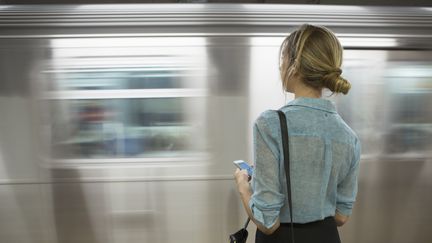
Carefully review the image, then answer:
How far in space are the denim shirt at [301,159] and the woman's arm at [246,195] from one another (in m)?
0.03

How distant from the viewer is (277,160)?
108 cm

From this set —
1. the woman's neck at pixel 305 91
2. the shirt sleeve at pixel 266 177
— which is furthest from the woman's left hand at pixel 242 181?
the woman's neck at pixel 305 91

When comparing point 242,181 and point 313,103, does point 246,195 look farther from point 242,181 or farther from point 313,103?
point 313,103

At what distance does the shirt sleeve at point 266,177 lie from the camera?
1076 mm

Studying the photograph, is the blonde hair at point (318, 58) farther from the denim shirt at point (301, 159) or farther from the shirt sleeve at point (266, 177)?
the shirt sleeve at point (266, 177)

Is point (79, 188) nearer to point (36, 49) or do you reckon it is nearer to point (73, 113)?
point (73, 113)

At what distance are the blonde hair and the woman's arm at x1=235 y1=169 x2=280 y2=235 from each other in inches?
17.6

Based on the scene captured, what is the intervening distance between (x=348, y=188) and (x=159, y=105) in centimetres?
169

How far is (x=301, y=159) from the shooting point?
1.08 metres

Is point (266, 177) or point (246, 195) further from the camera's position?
point (246, 195)

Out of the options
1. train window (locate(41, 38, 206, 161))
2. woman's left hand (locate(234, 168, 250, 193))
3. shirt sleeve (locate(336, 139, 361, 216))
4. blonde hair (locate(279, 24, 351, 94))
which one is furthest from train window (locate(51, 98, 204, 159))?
blonde hair (locate(279, 24, 351, 94))

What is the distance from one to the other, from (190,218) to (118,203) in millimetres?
600

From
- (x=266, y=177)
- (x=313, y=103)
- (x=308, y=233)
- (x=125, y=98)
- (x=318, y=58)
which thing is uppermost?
(x=318, y=58)

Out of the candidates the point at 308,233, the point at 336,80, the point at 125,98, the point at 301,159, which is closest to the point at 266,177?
the point at 301,159
